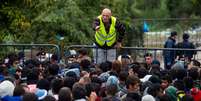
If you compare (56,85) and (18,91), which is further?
(56,85)

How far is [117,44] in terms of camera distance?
46.5 feet

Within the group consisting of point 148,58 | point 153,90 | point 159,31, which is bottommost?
point 159,31

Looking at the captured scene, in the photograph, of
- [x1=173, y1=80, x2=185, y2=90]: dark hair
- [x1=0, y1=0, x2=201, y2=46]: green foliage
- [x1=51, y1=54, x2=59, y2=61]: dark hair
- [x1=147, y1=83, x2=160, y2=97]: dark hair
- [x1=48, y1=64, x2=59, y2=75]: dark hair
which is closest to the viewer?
[x1=147, y1=83, x2=160, y2=97]: dark hair

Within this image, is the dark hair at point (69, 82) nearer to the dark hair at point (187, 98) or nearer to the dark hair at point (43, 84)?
the dark hair at point (43, 84)

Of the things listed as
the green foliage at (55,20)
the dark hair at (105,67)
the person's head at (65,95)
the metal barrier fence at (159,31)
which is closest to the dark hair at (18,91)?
the person's head at (65,95)

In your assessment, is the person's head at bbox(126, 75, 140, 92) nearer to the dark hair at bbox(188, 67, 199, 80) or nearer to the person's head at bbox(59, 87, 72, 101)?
the dark hair at bbox(188, 67, 199, 80)

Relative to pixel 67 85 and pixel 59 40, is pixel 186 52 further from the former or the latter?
pixel 59 40

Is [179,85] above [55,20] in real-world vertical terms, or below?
below

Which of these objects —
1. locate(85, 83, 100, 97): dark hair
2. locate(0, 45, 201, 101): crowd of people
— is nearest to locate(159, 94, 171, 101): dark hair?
locate(0, 45, 201, 101): crowd of people

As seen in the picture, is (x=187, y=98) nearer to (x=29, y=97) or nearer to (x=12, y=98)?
(x=29, y=97)

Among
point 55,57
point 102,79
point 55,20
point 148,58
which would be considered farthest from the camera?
point 55,20

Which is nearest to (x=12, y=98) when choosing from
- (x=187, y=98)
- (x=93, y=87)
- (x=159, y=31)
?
(x=93, y=87)

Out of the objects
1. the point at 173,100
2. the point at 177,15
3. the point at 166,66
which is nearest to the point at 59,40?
the point at 166,66

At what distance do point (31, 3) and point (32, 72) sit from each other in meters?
4.79
